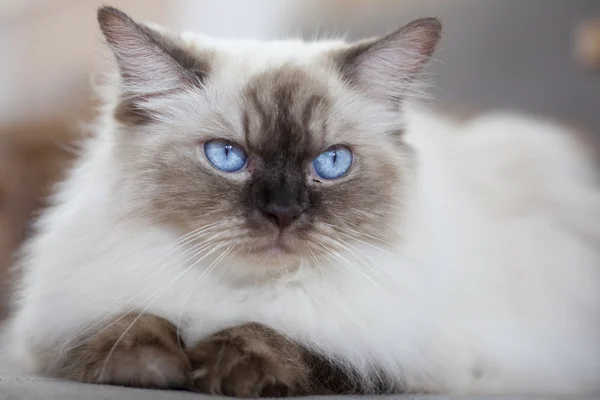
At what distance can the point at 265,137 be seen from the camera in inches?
53.6

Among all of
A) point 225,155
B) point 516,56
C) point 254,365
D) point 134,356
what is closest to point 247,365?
point 254,365

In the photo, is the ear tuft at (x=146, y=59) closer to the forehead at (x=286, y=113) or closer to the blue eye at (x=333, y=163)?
the forehead at (x=286, y=113)

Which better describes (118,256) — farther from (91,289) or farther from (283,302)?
(283,302)

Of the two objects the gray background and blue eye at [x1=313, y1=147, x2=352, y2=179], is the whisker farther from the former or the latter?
the gray background

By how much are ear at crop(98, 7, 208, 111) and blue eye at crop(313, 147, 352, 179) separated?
31 cm

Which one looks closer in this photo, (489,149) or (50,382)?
(50,382)

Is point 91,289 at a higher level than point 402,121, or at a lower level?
lower

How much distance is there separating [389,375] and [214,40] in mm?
886

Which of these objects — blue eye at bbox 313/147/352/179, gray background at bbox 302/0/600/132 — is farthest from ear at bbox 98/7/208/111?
gray background at bbox 302/0/600/132

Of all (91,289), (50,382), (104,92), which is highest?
(104,92)

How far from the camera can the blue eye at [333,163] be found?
1403mm

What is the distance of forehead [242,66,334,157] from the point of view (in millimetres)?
1366

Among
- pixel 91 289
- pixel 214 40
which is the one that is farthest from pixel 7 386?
pixel 214 40

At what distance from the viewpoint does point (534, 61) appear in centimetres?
270
